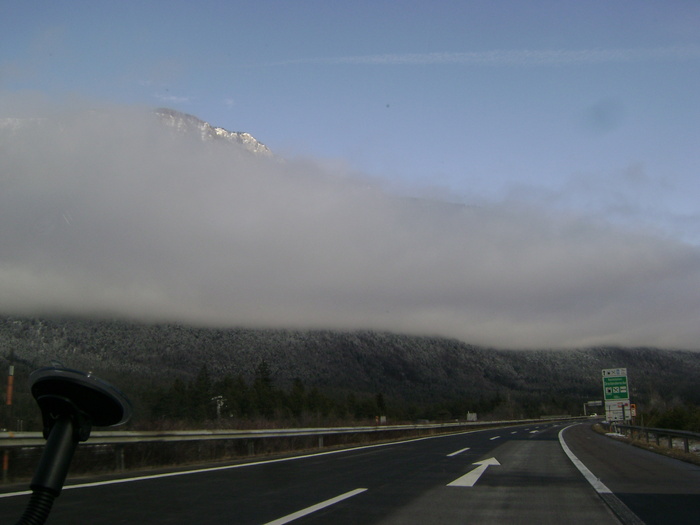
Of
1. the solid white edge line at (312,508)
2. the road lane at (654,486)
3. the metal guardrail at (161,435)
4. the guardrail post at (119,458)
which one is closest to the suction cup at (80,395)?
the solid white edge line at (312,508)

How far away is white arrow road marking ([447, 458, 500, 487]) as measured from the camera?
10.7 meters

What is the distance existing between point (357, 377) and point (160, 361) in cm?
9664

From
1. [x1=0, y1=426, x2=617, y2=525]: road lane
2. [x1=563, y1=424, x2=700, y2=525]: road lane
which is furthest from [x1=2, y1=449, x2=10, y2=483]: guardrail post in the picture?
[x1=563, y1=424, x2=700, y2=525]: road lane

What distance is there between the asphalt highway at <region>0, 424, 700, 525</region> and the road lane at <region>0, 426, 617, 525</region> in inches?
0.5

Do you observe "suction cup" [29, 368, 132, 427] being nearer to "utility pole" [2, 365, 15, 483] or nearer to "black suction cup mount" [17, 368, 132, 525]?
"black suction cup mount" [17, 368, 132, 525]

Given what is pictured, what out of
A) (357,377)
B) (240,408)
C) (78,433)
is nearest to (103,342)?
(240,408)

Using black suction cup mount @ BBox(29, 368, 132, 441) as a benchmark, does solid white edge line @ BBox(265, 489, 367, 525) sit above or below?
below

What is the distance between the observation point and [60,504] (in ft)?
24.6

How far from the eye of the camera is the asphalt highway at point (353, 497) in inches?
281

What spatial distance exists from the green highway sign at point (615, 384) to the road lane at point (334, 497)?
3571 centimetres

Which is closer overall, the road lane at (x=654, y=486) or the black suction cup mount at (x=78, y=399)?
the black suction cup mount at (x=78, y=399)

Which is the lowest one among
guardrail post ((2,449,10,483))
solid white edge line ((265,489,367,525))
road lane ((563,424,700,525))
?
road lane ((563,424,700,525))

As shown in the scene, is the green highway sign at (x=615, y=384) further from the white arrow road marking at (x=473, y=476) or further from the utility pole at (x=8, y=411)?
the utility pole at (x=8, y=411)

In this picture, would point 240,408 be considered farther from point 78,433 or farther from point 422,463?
point 78,433
